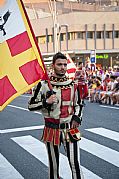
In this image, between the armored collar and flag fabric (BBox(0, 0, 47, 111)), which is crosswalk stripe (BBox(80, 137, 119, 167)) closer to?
the armored collar

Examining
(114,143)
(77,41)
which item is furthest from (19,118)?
(77,41)

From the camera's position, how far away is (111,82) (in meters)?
15.8

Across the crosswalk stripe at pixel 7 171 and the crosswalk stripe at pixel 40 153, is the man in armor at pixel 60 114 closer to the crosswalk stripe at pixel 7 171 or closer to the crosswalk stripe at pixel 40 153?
the crosswalk stripe at pixel 40 153

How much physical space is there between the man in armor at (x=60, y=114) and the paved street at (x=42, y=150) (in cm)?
131

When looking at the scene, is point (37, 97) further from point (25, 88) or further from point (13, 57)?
point (13, 57)

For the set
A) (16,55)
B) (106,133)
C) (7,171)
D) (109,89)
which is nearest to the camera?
(16,55)

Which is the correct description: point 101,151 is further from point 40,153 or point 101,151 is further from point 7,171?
point 7,171

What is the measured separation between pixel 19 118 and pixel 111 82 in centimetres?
604

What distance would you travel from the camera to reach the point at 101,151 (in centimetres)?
650

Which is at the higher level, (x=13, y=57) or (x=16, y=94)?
(x=13, y=57)

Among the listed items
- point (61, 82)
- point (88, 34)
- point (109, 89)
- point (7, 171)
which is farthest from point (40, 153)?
point (88, 34)

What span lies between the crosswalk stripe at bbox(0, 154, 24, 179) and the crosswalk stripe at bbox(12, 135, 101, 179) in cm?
58

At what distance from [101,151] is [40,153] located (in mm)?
1162

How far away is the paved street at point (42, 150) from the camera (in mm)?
5254
